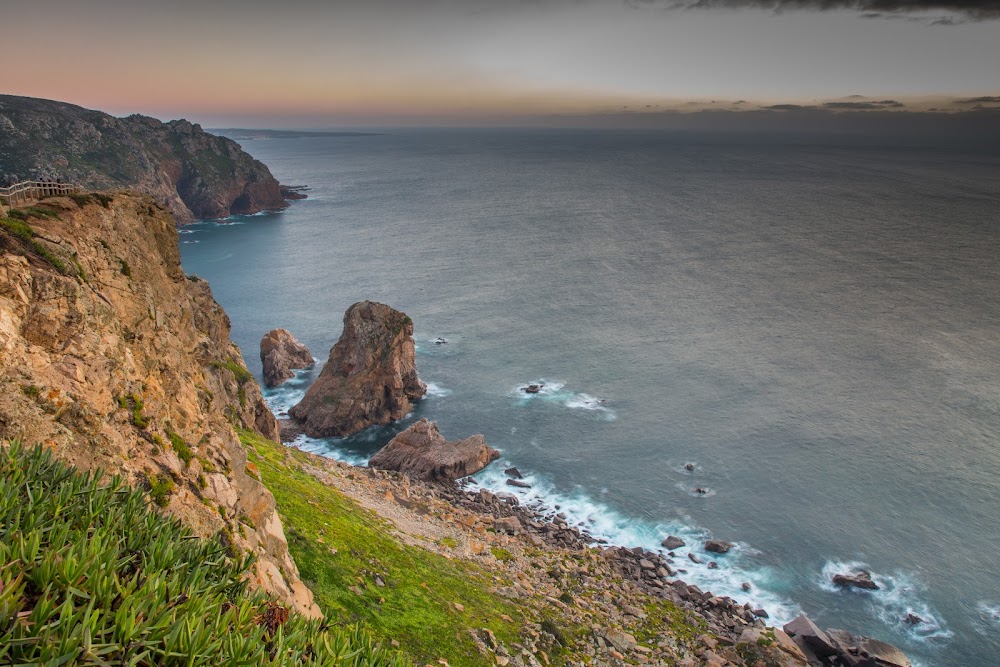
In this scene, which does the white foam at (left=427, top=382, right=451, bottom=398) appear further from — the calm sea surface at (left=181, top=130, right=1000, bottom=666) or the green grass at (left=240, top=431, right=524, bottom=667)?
the green grass at (left=240, top=431, right=524, bottom=667)

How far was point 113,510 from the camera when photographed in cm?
1112

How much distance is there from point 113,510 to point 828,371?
83.1 meters

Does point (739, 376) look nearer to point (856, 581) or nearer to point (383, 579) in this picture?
point (856, 581)

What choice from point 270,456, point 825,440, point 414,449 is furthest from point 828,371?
point 270,456

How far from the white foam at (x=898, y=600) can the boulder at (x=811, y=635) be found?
21.6 feet

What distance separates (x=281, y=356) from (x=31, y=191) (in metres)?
57.5

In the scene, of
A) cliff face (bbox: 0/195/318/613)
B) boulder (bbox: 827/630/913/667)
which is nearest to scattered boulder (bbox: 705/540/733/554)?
boulder (bbox: 827/630/913/667)

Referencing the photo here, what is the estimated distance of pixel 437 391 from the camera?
252 feet

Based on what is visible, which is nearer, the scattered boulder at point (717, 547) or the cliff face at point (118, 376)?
the cliff face at point (118, 376)

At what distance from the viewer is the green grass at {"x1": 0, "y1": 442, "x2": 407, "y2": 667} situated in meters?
8.22

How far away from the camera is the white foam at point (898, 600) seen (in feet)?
139

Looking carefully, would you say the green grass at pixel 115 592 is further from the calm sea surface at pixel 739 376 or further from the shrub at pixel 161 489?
the calm sea surface at pixel 739 376

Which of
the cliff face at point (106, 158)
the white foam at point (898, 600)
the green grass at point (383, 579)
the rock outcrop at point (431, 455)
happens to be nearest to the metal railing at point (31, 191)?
the green grass at point (383, 579)

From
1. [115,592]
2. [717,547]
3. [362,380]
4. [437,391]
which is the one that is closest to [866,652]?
[717,547]
